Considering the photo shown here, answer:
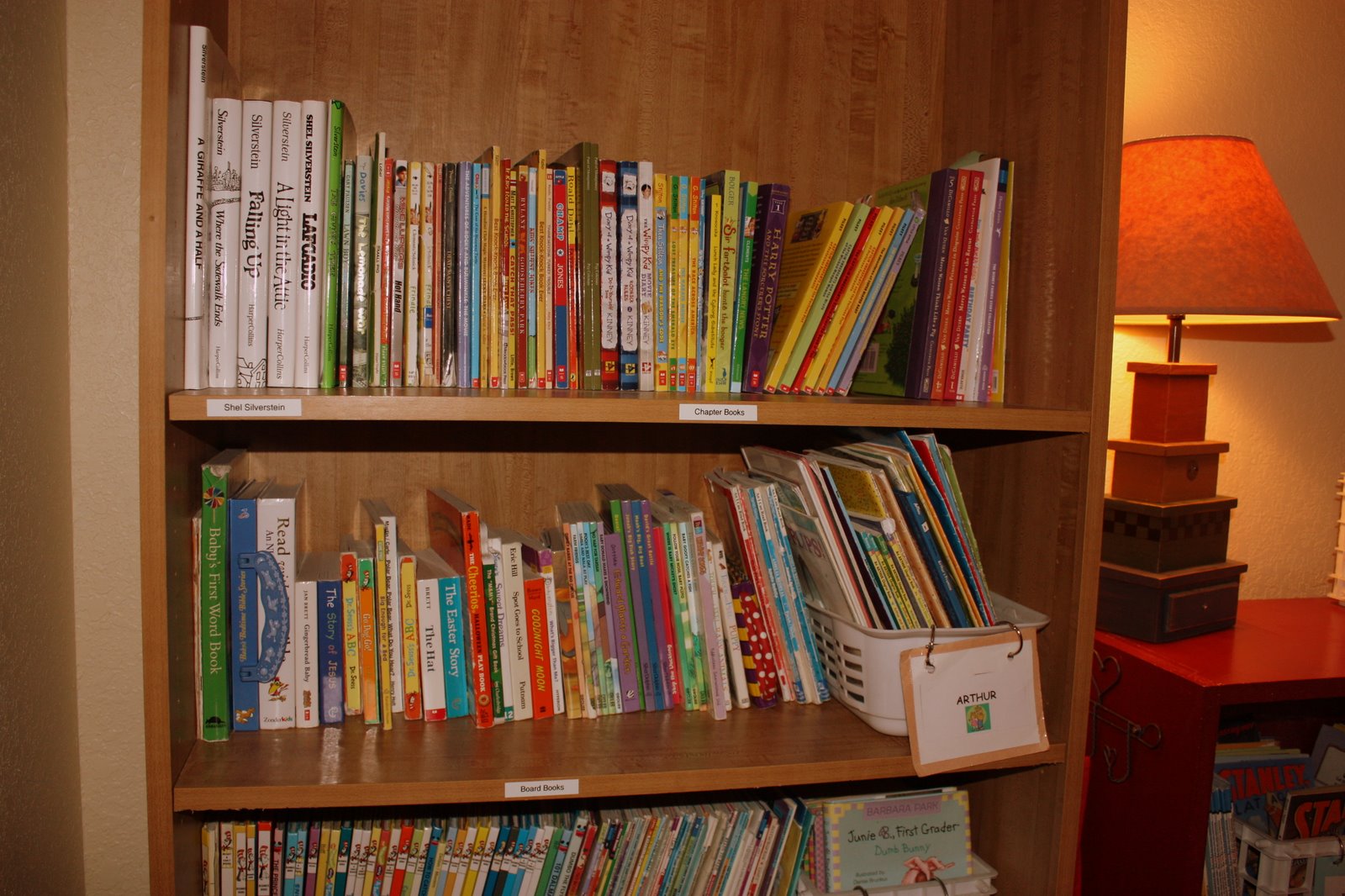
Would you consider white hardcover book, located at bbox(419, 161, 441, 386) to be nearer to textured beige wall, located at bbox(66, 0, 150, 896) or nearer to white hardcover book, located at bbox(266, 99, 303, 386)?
white hardcover book, located at bbox(266, 99, 303, 386)

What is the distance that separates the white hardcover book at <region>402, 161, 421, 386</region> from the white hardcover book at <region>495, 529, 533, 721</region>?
248mm

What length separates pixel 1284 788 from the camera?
1.61 metres

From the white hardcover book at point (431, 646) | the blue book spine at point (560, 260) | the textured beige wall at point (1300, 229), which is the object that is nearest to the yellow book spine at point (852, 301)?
the blue book spine at point (560, 260)

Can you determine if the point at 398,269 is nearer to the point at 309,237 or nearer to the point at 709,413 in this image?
the point at 309,237

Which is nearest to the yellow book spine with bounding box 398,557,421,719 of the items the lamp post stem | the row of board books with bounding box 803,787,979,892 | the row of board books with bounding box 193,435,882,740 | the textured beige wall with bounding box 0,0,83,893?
the row of board books with bounding box 193,435,882,740

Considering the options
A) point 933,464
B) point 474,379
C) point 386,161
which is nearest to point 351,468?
point 474,379

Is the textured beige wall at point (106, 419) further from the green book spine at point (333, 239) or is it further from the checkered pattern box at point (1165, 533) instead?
the checkered pattern box at point (1165, 533)

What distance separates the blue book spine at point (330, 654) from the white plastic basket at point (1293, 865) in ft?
4.87

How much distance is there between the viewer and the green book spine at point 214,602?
1.01 meters

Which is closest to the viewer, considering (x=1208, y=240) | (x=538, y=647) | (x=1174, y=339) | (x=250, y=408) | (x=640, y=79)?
(x=250, y=408)

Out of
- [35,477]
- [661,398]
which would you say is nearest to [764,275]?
[661,398]

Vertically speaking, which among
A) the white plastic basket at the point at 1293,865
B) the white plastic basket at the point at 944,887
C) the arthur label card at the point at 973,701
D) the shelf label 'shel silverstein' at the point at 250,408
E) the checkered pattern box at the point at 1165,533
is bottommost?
the white plastic basket at the point at 1293,865

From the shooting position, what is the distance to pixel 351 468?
4.31ft

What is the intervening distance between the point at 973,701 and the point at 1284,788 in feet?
2.97
